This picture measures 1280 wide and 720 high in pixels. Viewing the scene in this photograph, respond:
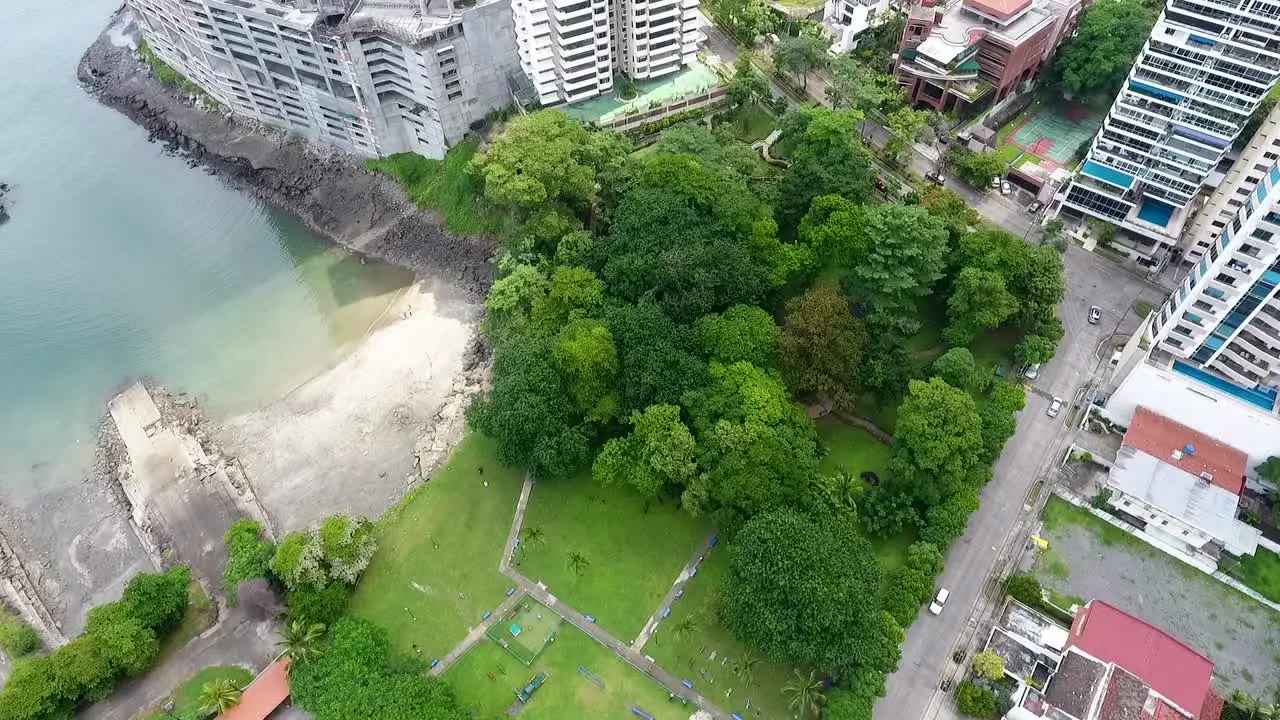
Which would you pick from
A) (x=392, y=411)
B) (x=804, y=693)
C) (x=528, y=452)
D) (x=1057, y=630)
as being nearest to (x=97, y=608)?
(x=392, y=411)

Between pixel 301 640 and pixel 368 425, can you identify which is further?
pixel 368 425

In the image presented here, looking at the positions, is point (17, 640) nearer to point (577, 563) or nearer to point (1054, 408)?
point (577, 563)

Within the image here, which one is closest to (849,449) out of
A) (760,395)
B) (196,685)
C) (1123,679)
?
(760,395)

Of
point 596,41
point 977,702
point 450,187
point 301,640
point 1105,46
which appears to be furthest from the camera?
point 450,187

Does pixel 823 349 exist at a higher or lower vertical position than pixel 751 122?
lower

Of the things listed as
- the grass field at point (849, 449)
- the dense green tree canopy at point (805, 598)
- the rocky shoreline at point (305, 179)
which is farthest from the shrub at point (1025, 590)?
the rocky shoreline at point (305, 179)

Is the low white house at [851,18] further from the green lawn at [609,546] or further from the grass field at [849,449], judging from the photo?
the green lawn at [609,546]
